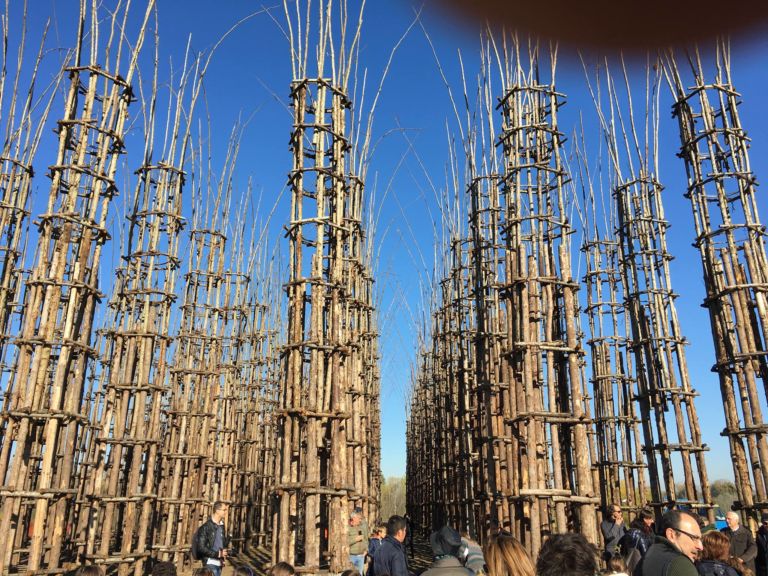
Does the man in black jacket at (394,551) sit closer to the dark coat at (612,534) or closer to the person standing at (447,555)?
the person standing at (447,555)

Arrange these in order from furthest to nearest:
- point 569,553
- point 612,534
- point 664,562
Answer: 1. point 612,534
2. point 664,562
3. point 569,553

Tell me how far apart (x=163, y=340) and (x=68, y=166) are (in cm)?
488

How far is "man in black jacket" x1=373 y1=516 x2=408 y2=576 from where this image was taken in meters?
5.57

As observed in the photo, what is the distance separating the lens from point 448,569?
3451mm

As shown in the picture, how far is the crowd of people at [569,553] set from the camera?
2748 mm

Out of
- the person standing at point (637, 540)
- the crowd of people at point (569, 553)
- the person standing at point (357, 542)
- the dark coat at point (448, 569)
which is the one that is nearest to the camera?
the crowd of people at point (569, 553)

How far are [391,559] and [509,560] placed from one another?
3063 millimetres

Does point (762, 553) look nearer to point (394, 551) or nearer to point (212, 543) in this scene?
point (394, 551)

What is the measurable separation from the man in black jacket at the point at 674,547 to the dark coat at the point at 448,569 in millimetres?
954

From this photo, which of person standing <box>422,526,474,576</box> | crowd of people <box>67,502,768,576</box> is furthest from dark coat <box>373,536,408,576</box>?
person standing <box>422,526,474,576</box>

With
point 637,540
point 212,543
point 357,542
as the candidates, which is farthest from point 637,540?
point 212,543

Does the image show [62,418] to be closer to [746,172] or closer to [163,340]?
[163,340]

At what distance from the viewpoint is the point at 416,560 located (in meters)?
17.2

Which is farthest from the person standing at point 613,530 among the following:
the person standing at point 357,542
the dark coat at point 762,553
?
the person standing at point 357,542
